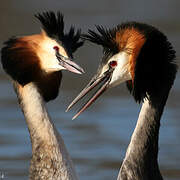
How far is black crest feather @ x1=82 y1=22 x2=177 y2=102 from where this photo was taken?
10.7 metres

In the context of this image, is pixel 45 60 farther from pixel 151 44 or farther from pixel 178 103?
pixel 178 103

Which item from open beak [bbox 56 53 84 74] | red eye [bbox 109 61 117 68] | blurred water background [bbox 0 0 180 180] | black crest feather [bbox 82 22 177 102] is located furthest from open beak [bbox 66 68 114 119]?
blurred water background [bbox 0 0 180 180]

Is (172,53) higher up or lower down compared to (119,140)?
higher up

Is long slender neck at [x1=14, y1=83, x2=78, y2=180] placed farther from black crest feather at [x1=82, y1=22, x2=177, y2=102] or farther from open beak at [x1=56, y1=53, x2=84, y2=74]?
black crest feather at [x1=82, y1=22, x2=177, y2=102]

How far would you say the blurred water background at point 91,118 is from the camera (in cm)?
1442

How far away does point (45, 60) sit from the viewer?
11.5 meters

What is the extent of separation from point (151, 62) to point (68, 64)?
1112 mm

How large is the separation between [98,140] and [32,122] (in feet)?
11.8

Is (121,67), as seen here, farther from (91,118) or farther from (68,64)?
(91,118)

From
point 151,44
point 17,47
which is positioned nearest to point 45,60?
point 17,47

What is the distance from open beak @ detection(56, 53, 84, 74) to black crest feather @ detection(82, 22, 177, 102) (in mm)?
513

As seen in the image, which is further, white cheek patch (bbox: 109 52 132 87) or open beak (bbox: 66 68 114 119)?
open beak (bbox: 66 68 114 119)

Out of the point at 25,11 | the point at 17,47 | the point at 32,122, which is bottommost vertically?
the point at 25,11

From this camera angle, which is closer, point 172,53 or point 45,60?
point 172,53
